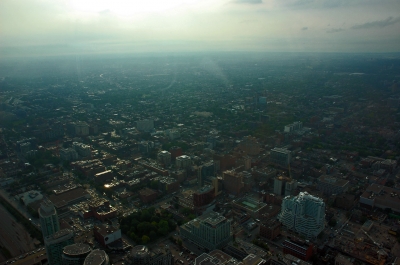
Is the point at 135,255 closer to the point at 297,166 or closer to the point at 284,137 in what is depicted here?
the point at 297,166

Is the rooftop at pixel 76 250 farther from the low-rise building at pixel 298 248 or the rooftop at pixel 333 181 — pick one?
the rooftop at pixel 333 181

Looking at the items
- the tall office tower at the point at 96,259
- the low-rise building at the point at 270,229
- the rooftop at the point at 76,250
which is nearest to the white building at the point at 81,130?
the rooftop at the point at 76,250

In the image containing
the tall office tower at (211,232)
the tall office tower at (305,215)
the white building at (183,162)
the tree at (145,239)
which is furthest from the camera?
the white building at (183,162)

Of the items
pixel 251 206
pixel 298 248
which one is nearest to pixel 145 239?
pixel 251 206

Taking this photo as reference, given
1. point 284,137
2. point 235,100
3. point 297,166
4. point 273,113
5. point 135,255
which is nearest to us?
point 135,255

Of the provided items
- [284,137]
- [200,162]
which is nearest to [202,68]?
[284,137]

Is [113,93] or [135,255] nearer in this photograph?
[135,255]

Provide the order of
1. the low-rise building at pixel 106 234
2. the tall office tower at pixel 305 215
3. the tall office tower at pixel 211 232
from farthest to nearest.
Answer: the tall office tower at pixel 305 215 < the low-rise building at pixel 106 234 < the tall office tower at pixel 211 232
